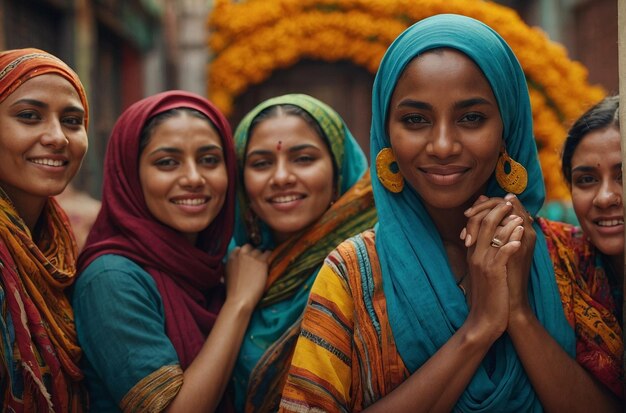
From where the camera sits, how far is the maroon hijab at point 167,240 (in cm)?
237

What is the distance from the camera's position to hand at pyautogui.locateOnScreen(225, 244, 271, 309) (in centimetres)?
250

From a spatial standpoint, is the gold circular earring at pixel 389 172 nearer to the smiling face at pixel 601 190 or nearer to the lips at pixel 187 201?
the smiling face at pixel 601 190

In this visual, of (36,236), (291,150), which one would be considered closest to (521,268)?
(291,150)

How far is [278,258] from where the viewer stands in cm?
267

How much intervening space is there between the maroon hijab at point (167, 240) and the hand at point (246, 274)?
6 centimetres

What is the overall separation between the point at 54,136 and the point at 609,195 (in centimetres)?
180

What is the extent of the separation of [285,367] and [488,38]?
1.33 m

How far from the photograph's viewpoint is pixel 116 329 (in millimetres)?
2123

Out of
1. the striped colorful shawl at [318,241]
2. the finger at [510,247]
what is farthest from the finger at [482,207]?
the striped colorful shawl at [318,241]

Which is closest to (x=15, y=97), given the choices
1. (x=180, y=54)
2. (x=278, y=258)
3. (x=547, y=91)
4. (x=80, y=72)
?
(x=278, y=258)

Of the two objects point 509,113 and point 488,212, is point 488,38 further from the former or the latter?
point 488,212

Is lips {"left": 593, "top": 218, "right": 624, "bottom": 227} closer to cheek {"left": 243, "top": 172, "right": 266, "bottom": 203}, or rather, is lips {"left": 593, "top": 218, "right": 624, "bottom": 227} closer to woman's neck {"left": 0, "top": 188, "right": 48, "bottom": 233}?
cheek {"left": 243, "top": 172, "right": 266, "bottom": 203}

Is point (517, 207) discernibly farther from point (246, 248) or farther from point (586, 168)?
point (246, 248)

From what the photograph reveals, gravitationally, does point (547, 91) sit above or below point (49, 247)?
above
